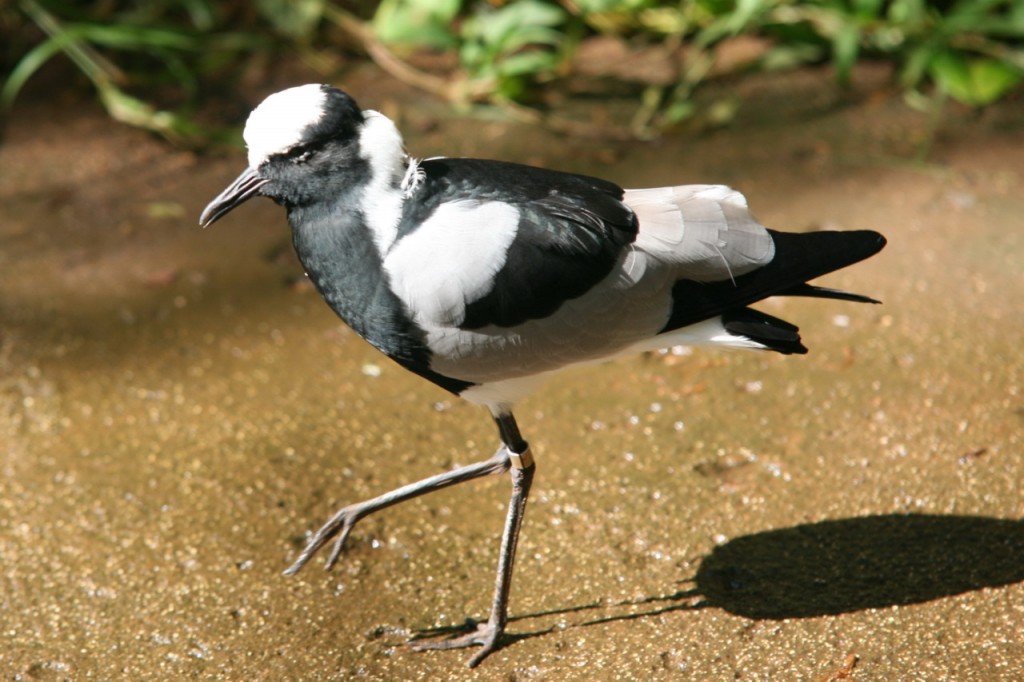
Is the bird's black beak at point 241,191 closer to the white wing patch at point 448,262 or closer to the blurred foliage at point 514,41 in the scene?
the white wing patch at point 448,262

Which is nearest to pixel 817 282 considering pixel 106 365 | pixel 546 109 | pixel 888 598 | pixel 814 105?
pixel 814 105

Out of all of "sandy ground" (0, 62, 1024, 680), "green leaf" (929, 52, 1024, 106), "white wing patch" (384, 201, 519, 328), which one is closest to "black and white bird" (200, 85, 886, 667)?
"white wing patch" (384, 201, 519, 328)

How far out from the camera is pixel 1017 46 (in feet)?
15.1

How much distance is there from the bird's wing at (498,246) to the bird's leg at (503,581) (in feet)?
1.16

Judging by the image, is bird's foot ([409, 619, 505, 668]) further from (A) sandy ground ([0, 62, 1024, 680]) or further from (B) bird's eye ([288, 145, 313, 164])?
(B) bird's eye ([288, 145, 313, 164])

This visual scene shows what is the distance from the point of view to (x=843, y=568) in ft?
9.02

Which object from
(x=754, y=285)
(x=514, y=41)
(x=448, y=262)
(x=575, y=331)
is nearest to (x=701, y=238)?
(x=754, y=285)

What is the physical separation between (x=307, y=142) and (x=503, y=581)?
1053 mm

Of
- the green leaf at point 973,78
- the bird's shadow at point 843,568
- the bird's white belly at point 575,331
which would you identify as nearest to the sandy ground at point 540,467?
the bird's shadow at point 843,568

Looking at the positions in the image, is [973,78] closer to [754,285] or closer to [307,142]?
[754,285]

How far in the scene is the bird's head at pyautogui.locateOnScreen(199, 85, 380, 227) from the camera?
2406mm

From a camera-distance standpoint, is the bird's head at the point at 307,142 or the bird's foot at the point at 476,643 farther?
the bird's foot at the point at 476,643

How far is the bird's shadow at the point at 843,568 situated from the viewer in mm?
2658

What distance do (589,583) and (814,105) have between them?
103 inches
